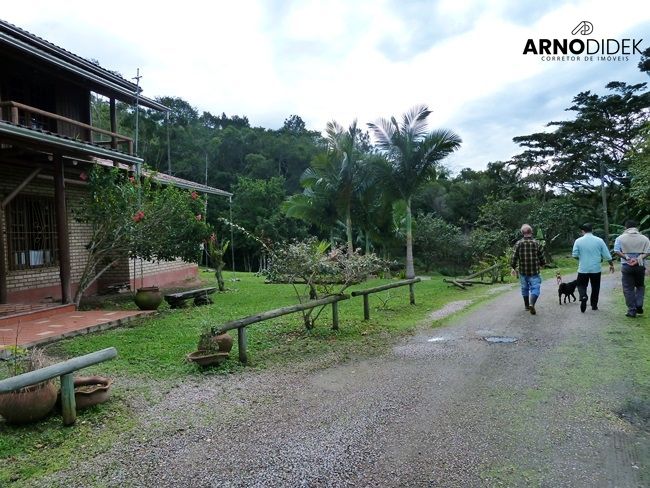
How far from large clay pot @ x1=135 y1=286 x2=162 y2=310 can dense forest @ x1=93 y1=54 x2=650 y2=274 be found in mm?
2922

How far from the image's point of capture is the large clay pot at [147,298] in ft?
34.9

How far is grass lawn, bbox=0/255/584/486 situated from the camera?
3.71m

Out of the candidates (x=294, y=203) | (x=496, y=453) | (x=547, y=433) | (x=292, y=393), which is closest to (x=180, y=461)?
(x=292, y=393)

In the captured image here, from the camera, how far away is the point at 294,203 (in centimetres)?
2270

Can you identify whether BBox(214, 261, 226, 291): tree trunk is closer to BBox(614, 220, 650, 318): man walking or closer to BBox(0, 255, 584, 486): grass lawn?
BBox(0, 255, 584, 486): grass lawn

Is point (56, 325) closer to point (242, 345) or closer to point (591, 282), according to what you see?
point (242, 345)

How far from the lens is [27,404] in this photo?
4047 mm

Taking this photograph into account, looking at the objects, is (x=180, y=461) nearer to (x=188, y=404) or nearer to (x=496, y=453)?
(x=188, y=404)

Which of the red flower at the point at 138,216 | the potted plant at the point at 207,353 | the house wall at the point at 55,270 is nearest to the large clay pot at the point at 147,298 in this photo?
the red flower at the point at 138,216

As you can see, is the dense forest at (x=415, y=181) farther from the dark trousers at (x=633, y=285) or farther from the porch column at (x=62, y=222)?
the dark trousers at (x=633, y=285)

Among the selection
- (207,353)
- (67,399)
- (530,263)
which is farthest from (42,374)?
(530,263)

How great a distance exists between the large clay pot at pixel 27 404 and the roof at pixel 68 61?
7.22m

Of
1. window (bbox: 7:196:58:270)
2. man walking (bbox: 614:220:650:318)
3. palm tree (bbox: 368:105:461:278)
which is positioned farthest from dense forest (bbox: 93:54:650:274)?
man walking (bbox: 614:220:650:318)

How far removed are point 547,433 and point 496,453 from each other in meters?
0.59
